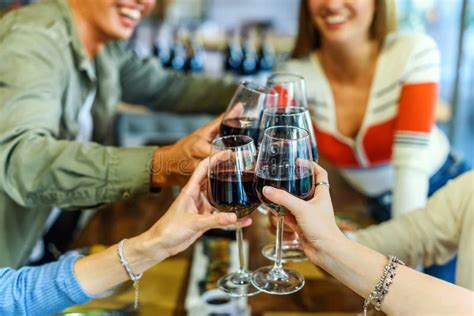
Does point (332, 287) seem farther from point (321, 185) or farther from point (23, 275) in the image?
point (23, 275)

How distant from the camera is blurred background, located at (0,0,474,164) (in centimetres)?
331

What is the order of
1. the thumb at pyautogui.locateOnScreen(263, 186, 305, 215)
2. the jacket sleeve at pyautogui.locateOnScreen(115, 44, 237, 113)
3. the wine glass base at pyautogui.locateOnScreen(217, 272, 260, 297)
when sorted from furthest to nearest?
1. the jacket sleeve at pyautogui.locateOnScreen(115, 44, 237, 113)
2. the wine glass base at pyautogui.locateOnScreen(217, 272, 260, 297)
3. the thumb at pyautogui.locateOnScreen(263, 186, 305, 215)

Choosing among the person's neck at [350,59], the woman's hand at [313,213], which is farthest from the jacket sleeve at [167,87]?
the woman's hand at [313,213]

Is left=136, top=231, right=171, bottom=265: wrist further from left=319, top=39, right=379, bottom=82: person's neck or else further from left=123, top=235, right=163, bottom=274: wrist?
left=319, top=39, right=379, bottom=82: person's neck

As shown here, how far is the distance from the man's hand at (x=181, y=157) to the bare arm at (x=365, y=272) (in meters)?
0.27

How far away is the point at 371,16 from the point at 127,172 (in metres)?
0.89

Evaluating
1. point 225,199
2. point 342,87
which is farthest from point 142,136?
point 225,199

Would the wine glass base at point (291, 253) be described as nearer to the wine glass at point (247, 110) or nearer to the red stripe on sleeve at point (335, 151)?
the wine glass at point (247, 110)

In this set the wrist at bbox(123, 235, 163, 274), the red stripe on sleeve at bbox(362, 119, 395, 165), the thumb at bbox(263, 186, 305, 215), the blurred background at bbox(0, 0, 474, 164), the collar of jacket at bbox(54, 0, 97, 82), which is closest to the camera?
the thumb at bbox(263, 186, 305, 215)

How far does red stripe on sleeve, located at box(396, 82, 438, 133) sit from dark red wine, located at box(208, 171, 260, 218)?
0.72 metres

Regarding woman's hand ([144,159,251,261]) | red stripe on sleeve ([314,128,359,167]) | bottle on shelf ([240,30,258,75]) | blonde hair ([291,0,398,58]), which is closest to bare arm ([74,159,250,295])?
woman's hand ([144,159,251,261])

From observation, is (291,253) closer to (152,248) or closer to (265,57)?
(152,248)

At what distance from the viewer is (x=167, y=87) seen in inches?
76.4

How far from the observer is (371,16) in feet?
5.38
